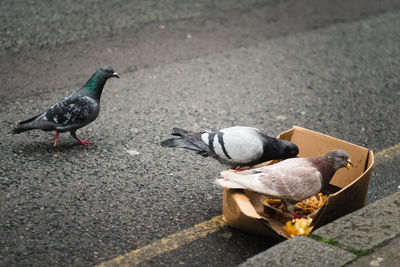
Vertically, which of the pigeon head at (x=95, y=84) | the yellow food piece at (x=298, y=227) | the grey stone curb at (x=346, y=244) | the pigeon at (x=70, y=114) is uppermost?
the pigeon head at (x=95, y=84)

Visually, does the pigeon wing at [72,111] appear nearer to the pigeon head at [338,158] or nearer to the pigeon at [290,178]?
the pigeon at [290,178]

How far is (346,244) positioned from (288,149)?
3.51 feet

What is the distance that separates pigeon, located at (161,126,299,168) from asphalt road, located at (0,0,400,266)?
0.38 metres

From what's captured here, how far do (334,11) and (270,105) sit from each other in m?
4.46

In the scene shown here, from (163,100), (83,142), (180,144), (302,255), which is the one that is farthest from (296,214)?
(163,100)

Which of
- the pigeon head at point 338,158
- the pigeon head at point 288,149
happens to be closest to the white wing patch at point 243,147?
A: the pigeon head at point 288,149

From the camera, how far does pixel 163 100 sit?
5289 millimetres

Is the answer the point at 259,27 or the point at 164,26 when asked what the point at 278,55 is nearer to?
the point at 259,27

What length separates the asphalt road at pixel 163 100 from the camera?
3.18 m

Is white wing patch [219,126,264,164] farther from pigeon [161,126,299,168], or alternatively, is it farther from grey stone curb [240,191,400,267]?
grey stone curb [240,191,400,267]

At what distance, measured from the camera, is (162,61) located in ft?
20.4

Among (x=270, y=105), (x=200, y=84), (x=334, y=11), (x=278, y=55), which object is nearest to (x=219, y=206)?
(x=270, y=105)

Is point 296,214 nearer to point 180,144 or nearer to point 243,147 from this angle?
point 243,147

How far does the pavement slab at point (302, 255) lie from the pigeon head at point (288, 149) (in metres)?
1.03
